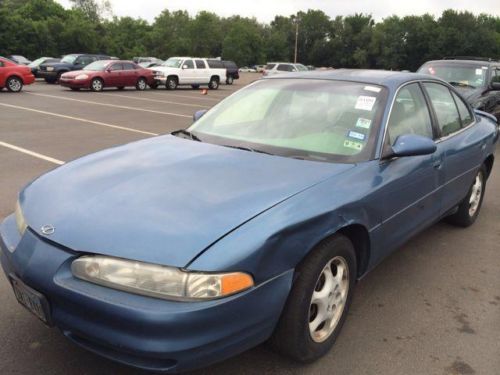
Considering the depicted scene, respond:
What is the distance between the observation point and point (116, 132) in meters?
10.7

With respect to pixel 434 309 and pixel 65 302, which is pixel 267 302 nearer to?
pixel 65 302

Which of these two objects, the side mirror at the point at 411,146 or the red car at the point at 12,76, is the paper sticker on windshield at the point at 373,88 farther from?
the red car at the point at 12,76

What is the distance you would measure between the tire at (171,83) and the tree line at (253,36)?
104 feet

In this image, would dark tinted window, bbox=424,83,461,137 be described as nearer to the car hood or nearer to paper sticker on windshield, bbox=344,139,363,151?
paper sticker on windshield, bbox=344,139,363,151

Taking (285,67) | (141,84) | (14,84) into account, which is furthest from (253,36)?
(14,84)

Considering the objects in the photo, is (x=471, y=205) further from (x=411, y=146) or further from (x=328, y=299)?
(x=328, y=299)

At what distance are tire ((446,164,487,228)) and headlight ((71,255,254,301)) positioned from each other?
137 inches

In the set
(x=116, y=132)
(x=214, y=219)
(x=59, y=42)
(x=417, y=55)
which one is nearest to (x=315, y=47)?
(x=417, y=55)

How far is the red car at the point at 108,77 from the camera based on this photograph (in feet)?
70.8

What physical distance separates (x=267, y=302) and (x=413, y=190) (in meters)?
1.64

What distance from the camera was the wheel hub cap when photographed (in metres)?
2.73

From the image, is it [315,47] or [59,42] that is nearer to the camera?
[59,42]

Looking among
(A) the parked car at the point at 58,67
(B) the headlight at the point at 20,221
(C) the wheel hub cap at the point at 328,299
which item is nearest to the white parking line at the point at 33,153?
(B) the headlight at the point at 20,221

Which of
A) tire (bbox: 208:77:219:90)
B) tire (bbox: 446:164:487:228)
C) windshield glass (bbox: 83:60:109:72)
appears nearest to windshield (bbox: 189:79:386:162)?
tire (bbox: 446:164:487:228)
